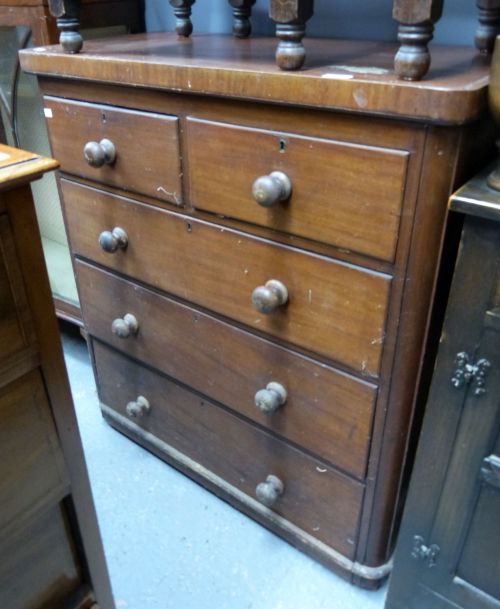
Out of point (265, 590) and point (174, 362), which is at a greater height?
→ point (174, 362)

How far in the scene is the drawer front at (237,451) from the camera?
41.2 inches

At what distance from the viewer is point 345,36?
1.17m

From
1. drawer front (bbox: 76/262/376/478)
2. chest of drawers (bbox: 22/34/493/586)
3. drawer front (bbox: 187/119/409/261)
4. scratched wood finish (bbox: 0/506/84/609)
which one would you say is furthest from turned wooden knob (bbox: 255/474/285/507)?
drawer front (bbox: 187/119/409/261)

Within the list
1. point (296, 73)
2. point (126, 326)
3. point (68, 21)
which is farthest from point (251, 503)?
point (68, 21)

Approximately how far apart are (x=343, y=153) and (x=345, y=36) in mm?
560

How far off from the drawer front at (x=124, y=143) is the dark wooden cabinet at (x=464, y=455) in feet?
1.59

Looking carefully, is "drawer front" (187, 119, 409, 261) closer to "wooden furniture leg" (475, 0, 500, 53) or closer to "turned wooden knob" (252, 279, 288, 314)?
"turned wooden knob" (252, 279, 288, 314)

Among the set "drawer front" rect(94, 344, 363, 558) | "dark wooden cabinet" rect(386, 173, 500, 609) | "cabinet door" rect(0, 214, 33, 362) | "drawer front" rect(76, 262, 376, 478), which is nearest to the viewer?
"cabinet door" rect(0, 214, 33, 362)

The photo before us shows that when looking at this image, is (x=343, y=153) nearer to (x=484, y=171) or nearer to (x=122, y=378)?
(x=484, y=171)

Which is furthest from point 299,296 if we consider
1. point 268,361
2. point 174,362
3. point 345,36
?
point 345,36

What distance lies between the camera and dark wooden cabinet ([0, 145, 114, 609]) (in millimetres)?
606

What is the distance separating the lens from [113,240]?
1095 mm

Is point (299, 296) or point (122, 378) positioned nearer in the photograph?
point (299, 296)

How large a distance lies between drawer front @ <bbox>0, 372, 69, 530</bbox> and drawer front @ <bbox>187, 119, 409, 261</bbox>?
0.40m
